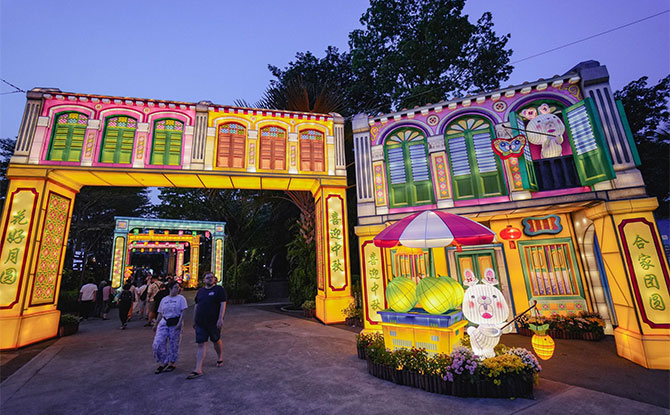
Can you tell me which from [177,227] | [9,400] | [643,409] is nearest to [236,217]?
[177,227]

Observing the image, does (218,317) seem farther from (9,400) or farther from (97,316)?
(97,316)

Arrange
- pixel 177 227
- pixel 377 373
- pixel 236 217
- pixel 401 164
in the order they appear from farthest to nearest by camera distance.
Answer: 1. pixel 236 217
2. pixel 177 227
3. pixel 401 164
4. pixel 377 373

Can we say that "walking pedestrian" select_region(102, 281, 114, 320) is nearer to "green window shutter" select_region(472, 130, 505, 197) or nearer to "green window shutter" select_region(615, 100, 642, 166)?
"green window shutter" select_region(472, 130, 505, 197)

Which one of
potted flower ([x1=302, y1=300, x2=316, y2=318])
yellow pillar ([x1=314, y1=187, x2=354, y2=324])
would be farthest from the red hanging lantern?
potted flower ([x1=302, y1=300, x2=316, y2=318])

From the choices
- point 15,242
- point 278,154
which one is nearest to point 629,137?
point 278,154

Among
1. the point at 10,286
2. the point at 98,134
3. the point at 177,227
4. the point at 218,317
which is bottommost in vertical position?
the point at 218,317

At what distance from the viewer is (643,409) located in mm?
3988

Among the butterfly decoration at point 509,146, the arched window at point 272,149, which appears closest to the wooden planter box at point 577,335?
the butterfly decoration at point 509,146

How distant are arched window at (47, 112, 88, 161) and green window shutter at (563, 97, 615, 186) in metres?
14.7

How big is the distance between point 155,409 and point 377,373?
3.63m

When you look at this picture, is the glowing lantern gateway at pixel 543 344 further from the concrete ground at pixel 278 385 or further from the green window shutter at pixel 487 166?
the green window shutter at pixel 487 166

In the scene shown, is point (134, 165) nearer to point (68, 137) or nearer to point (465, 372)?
point (68, 137)

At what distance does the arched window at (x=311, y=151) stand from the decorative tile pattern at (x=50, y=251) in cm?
816

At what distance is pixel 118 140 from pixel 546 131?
531 inches
